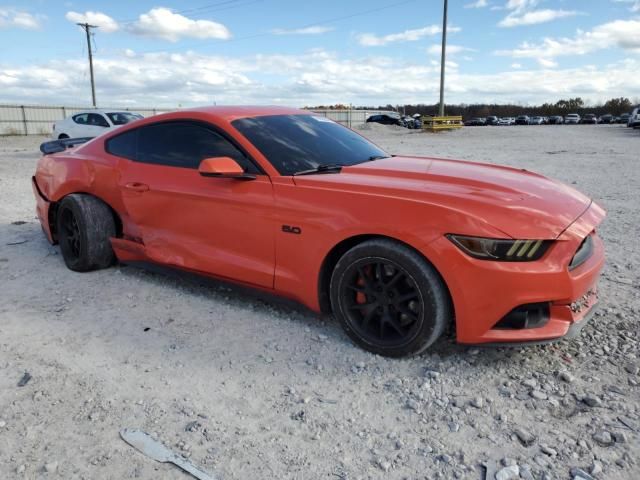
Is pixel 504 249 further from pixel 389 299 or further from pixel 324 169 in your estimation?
pixel 324 169

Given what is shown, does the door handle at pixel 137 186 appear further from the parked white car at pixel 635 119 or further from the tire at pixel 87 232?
the parked white car at pixel 635 119

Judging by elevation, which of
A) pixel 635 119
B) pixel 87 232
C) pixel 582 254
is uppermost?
pixel 635 119

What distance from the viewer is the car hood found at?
269 centimetres

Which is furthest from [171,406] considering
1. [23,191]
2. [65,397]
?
[23,191]

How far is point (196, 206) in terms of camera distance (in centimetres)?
366

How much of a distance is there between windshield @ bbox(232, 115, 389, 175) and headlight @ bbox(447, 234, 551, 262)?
4.32ft

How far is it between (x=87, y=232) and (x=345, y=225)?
2495 mm

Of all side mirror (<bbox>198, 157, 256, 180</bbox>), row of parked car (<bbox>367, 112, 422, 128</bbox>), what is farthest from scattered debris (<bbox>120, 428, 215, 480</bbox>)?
row of parked car (<bbox>367, 112, 422, 128</bbox>)

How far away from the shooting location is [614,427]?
7.79 feet

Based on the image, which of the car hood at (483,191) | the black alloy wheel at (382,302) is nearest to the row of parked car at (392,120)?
the car hood at (483,191)

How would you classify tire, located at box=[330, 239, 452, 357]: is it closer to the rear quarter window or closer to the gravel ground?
the gravel ground

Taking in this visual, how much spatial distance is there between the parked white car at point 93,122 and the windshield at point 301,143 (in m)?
12.8

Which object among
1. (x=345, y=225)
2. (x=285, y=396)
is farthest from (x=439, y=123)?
(x=285, y=396)

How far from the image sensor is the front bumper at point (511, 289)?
8.57 feet
